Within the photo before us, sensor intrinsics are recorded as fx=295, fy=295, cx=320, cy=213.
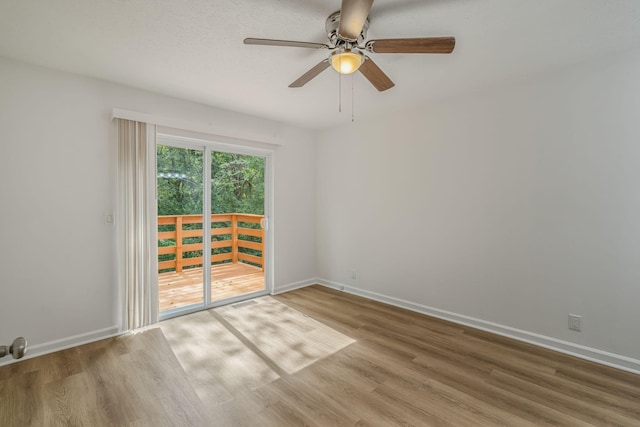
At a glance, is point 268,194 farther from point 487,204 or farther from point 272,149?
point 487,204

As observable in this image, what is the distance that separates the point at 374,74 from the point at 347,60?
40 centimetres

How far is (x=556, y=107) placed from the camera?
270 cm

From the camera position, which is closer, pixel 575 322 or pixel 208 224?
pixel 575 322

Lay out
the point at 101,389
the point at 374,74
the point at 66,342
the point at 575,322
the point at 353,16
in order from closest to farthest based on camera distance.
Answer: the point at 353,16, the point at 101,389, the point at 374,74, the point at 575,322, the point at 66,342

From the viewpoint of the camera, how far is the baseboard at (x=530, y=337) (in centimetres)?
242

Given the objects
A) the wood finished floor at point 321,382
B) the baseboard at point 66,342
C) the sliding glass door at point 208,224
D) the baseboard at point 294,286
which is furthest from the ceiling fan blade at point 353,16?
the baseboard at point 294,286

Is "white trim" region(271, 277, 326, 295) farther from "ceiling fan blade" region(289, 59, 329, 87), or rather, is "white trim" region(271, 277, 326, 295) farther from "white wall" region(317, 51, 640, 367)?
"ceiling fan blade" region(289, 59, 329, 87)

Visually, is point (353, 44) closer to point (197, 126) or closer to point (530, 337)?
point (197, 126)

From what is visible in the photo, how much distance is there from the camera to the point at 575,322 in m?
2.62

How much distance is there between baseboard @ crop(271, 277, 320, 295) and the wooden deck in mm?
226

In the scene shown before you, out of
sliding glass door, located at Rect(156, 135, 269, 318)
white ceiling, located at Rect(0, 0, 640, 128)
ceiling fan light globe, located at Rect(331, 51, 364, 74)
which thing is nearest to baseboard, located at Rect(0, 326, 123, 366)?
sliding glass door, located at Rect(156, 135, 269, 318)

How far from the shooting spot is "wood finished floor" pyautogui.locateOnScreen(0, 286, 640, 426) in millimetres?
1881

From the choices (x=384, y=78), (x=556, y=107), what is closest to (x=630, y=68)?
(x=556, y=107)

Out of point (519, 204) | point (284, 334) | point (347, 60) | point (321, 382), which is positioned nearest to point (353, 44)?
point (347, 60)
